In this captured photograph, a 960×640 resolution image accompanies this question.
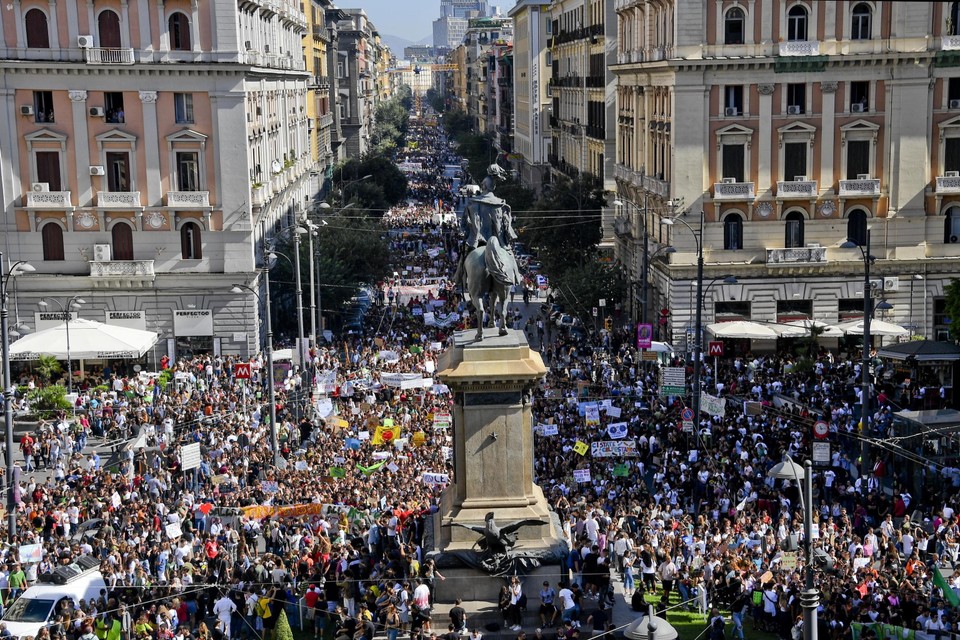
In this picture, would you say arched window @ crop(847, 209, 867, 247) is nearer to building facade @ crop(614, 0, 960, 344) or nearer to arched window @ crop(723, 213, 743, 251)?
building facade @ crop(614, 0, 960, 344)

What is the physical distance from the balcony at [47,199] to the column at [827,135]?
30.0 metres

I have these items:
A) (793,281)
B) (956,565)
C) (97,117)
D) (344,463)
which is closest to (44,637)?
(344,463)

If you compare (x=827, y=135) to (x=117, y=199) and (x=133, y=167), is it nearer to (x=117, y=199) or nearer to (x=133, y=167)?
(x=133, y=167)

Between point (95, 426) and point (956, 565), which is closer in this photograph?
point (956, 565)

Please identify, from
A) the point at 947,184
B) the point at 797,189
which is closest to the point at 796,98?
the point at 797,189

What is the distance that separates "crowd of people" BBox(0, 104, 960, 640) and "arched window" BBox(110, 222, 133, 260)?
7.62 meters

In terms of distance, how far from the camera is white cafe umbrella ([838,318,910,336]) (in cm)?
5253

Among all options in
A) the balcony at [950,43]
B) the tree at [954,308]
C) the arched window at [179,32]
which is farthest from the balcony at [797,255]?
the arched window at [179,32]

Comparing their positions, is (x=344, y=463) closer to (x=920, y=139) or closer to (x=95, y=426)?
(x=95, y=426)

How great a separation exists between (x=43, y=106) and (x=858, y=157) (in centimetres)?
3244

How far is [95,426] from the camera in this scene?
4519 cm

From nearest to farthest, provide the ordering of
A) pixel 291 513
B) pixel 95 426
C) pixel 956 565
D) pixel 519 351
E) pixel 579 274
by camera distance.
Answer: pixel 519 351 < pixel 956 565 < pixel 291 513 < pixel 95 426 < pixel 579 274

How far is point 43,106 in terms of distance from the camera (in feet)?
186

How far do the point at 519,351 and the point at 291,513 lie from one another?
30.5ft
